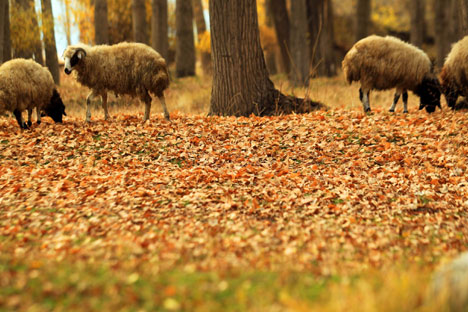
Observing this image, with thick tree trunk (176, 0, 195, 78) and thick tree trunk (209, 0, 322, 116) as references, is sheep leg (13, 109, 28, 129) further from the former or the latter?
thick tree trunk (176, 0, 195, 78)

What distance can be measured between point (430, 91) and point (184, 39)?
12.8m

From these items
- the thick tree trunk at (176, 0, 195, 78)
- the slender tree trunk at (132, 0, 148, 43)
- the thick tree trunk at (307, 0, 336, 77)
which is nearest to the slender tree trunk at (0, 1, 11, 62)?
the slender tree trunk at (132, 0, 148, 43)

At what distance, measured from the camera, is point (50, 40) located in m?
17.2

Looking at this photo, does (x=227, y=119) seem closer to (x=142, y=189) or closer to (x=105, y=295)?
(x=142, y=189)

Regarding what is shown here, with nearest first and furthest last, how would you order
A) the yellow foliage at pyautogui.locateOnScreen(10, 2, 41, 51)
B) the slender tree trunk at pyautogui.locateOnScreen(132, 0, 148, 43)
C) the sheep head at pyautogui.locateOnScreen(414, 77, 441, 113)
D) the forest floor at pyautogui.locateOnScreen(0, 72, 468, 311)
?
the forest floor at pyautogui.locateOnScreen(0, 72, 468, 311) → the sheep head at pyautogui.locateOnScreen(414, 77, 441, 113) → the yellow foliage at pyautogui.locateOnScreen(10, 2, 41, 51) → the slender tree trunk at pyautogui.locateOnScreen(132, 0, 148, 43)

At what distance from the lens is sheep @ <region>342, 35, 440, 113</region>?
36.4 ft

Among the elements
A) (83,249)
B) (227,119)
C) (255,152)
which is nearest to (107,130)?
(227,119)

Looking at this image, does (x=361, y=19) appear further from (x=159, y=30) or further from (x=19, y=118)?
(x=19, y=118)

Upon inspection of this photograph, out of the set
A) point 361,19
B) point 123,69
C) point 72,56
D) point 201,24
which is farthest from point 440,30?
point 72,56

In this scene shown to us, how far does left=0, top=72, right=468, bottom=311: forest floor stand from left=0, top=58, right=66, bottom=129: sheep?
0.62 metres

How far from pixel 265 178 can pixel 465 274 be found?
433cm

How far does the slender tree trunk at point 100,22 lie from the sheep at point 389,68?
9.66 m

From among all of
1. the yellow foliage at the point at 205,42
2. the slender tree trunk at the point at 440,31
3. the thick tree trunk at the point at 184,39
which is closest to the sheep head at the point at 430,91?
the slender tree trunk at the point at 440,31

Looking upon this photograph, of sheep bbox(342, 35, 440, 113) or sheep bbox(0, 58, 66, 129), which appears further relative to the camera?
sheep bbox(342, 35, 440, 113)
